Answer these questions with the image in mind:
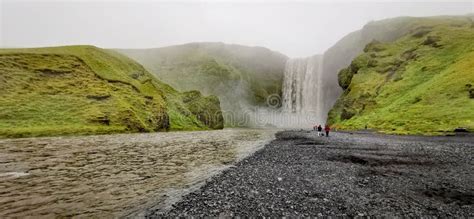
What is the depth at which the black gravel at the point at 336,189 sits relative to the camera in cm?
1370

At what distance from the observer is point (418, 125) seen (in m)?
64.9

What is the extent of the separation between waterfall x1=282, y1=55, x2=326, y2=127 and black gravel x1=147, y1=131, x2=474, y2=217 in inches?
4949

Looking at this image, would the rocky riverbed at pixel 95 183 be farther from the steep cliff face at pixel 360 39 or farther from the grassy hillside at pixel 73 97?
the steep cliff face at pixel 360 39

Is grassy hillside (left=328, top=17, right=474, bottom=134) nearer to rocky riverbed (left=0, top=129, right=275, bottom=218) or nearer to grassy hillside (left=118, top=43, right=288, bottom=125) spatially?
rocky riverbed (left=0, top=129, right=275, bottom=218)

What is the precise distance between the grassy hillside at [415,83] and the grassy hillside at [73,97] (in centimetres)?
5983

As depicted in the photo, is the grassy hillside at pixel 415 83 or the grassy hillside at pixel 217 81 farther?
the grassy hillside at pixel 217 81

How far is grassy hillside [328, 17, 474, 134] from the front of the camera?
222 ft

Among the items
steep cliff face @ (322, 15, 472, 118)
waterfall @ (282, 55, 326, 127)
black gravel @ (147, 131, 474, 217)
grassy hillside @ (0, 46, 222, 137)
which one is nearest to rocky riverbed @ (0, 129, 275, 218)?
black gravel @ (147, 131, 474, 217)

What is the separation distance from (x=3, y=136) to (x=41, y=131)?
6403mm

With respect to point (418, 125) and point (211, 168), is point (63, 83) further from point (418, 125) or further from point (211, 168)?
point (418, 125)

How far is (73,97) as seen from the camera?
7756 centimetres

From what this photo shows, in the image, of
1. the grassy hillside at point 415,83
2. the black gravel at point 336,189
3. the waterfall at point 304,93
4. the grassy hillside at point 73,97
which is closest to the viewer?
the black gravel at point 336,189

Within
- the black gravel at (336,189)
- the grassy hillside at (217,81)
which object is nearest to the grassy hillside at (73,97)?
the black gravel at (336,189)

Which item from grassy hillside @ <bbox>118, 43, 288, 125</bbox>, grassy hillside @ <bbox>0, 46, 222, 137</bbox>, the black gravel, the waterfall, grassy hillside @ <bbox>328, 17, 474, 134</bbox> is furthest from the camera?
grassy hillside @ <bbox>118, 43, 288, 125</bbox>
